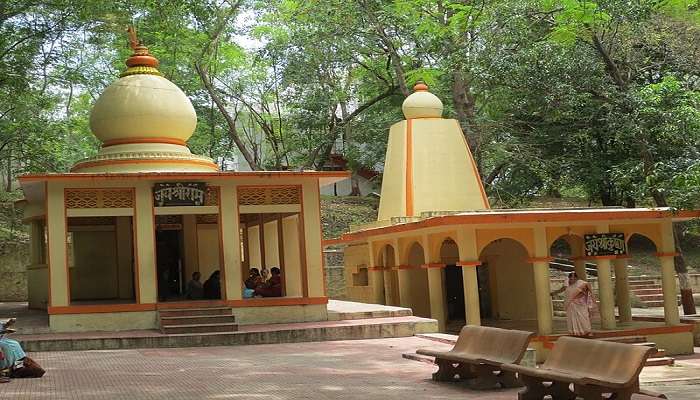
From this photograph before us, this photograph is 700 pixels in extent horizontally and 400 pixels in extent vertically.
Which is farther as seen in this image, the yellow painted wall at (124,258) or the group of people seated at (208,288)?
the yellow painted wall at (124,258)

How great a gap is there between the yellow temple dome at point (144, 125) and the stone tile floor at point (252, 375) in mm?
4870

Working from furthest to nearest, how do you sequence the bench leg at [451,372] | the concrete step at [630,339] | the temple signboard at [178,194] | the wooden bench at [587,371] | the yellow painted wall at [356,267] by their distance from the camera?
the yellow painted wall at [356,267]
the concrete step at [630,339]
the temple signboard at [178,194]
the bench leg at [451,372]
the wooden bench at [587,371]

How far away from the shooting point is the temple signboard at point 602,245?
19.1 m

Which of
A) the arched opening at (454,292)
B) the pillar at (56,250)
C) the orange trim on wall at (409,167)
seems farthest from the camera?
the arched opening at (454,292)

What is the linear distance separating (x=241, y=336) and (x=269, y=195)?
10.4 feet

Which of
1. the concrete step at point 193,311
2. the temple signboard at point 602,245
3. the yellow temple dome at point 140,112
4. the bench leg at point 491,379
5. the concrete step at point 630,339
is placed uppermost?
the yellow temple dome at point 140,112

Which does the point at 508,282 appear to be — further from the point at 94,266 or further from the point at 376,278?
the point at 94,266

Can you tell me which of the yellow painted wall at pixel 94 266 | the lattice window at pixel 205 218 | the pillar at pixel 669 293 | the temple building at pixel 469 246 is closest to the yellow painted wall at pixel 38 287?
the yellow painted wall at pixel 94 266

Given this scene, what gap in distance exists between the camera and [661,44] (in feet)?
79.1

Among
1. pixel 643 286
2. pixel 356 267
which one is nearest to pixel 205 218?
pixel 356 267

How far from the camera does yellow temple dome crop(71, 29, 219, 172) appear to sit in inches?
695

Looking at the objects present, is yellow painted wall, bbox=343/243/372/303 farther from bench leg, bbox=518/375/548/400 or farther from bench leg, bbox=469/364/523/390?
bench leg, bbox=518/375/548/400

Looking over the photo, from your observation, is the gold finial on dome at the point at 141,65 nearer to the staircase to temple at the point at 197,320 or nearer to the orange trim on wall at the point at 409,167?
the staircase to temple at the point at 197,320

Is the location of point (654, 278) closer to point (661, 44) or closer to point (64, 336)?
point (661, 44)
